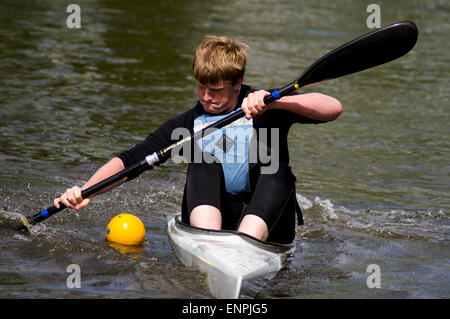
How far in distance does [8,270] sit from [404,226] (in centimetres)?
299

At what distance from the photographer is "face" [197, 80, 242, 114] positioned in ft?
13.8

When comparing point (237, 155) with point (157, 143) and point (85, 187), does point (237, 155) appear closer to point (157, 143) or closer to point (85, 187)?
point (157, 143)

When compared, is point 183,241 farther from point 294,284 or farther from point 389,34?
point 389,34

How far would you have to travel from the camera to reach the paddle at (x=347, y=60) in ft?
14.3

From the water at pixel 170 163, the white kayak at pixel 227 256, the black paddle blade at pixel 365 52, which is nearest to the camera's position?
the white kayak at pixel 227 256

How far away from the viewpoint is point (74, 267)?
427 cm

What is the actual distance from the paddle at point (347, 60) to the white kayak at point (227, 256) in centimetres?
47

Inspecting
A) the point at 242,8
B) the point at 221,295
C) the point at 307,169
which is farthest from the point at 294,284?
the point at 242,8
